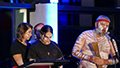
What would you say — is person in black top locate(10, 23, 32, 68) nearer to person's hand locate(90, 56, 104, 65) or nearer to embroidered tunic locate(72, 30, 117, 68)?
embroidered tunic locate(72, 30, 117, 68)

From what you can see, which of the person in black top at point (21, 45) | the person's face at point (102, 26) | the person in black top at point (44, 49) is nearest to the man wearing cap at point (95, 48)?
the person's face at point (102, 26)

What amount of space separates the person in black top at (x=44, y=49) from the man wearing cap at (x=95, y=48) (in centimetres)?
89

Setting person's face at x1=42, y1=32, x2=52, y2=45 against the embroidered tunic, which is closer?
person's face at x1=42, y1=32, x2=52, y2=45

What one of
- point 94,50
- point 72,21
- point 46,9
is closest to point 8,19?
→ point 72,21

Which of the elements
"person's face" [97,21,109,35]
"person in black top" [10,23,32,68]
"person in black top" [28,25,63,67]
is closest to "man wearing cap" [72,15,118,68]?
"person's face" [97,21,109,35]

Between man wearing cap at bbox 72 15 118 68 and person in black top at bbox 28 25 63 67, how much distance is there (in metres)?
0.89

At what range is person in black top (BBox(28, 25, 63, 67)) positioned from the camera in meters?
3.77

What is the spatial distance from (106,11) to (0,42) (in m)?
2.82

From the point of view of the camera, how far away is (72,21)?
6.57 m

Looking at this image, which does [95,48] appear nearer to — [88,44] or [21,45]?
[88,44]

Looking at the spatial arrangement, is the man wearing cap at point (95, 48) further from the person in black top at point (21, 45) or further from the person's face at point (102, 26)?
the person in black top at point (21, 45)

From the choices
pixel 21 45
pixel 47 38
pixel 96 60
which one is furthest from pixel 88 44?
pixel 21 45

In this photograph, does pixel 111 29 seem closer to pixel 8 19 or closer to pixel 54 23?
pixel 54 23

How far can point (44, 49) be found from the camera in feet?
12.5
